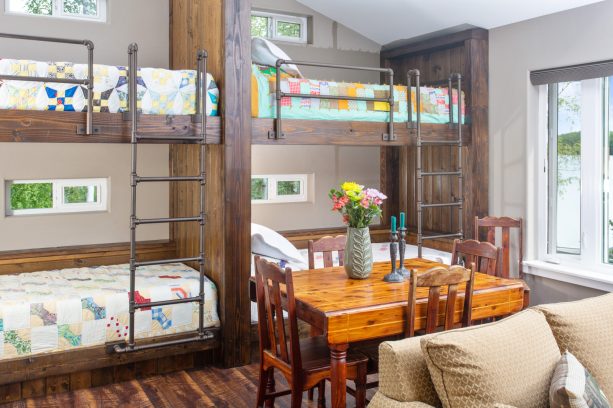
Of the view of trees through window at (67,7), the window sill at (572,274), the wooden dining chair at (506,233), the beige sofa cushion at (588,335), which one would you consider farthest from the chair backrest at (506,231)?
the view of trees through window at (67,7)

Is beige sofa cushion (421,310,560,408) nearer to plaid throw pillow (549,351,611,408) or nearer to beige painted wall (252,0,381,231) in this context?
plaid throw pillow (549,351,611,408)

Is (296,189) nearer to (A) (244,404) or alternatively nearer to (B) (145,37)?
(B) (145,37)

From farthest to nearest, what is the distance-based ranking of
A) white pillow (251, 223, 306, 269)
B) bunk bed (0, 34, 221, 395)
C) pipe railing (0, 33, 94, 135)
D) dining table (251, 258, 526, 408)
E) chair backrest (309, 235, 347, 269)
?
white pillow (251, 223, 306, 269)
chair backrest (309, 235, 347, 269)
bunk bed (0, 34, 221, 395)
pipe railing (0, 33, 94, 135)
dining table (251, 258, 526, 408)

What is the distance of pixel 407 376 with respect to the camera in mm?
1972

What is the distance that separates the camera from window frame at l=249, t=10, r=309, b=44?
561 centimetres

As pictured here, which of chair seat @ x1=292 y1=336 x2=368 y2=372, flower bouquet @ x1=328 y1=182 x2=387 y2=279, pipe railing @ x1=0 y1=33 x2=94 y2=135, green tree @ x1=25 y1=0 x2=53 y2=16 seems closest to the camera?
chair seat @ x1=292 y1=336 x2=368 y2=372

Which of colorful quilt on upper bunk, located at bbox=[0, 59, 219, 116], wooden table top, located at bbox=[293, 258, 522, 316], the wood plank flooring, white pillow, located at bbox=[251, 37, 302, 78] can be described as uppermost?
white pillow, located at bbox=[251, 37, 302, 78]

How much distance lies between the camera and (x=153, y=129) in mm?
3902

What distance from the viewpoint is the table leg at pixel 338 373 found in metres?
2.78

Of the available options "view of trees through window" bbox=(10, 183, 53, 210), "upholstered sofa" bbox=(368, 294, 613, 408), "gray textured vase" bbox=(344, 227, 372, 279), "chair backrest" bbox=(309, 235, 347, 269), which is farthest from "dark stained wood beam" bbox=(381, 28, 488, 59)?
"upholstered sofa" bbox=(368, 294, 613, 408)

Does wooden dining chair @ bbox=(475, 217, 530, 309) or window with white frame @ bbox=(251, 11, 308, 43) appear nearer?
wooden dining chair @ bbox=(475, 217, 530, 309)

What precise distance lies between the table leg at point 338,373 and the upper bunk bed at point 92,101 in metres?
1.84

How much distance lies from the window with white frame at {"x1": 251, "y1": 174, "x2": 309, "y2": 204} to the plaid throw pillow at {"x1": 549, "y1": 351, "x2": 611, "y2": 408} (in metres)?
3.81

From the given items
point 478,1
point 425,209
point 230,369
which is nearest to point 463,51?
point 478,1
